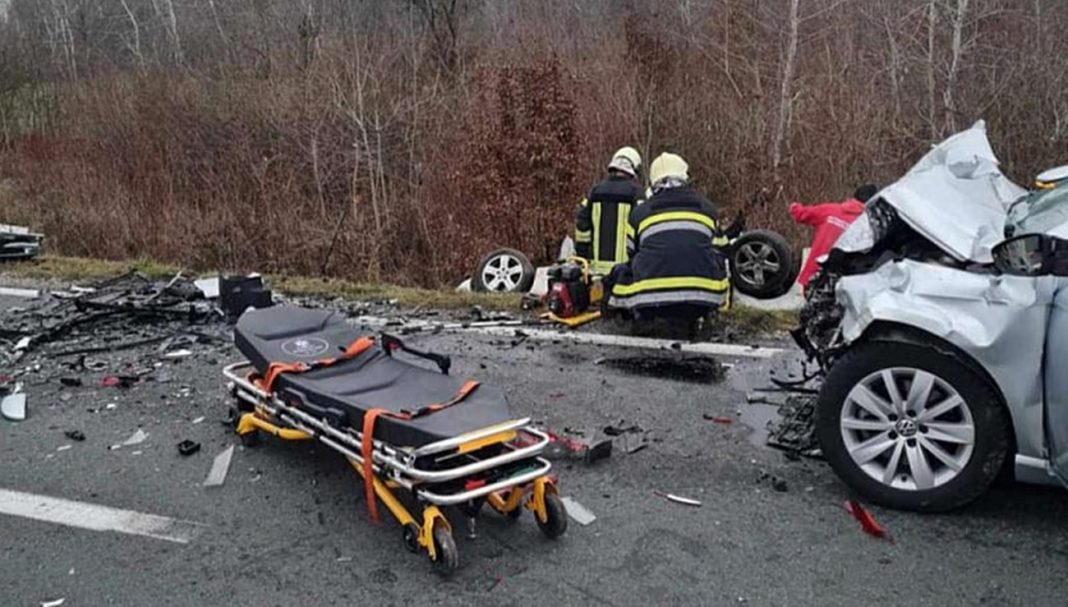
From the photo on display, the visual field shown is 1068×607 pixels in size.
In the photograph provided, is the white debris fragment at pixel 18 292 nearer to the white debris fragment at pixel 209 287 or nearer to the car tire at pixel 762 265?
the white debris fragment at pixel 209 287

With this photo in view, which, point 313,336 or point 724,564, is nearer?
point 724,564

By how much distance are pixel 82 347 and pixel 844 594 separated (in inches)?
220

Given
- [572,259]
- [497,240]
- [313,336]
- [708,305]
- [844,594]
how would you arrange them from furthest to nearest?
[497,240] → [572,259] → [708,305] → [313,336] → [844,594]

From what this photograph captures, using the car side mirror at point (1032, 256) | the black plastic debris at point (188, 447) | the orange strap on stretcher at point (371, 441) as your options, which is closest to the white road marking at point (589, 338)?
the car side mirror at point (1032, 256)

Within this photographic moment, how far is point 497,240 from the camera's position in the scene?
12.2 metres

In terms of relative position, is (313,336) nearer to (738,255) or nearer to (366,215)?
(738,255)

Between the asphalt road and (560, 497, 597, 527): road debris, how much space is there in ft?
0.11

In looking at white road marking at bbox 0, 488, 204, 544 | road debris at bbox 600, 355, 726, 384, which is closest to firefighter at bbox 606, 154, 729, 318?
road debris at bbox 600, 355, 726, 384

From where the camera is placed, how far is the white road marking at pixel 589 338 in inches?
241

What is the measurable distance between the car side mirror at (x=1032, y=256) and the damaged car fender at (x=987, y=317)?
52 mm

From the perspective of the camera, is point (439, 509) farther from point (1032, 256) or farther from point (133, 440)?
point (1032, 256)

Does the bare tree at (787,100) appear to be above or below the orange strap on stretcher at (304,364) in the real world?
above

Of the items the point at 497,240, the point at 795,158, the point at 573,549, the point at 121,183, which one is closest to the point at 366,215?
the point at 497,240

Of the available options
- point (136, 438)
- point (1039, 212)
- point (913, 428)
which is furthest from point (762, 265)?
point (136, 438)
